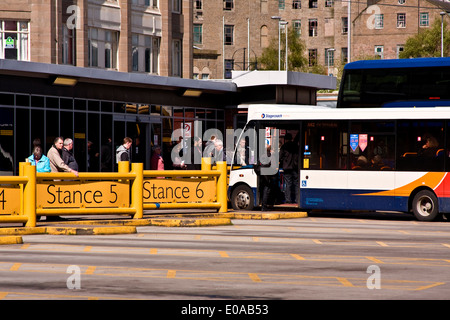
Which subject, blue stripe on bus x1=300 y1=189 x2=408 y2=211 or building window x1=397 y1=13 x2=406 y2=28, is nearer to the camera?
blue stripe on bus x1=300 y1=189 x2=408 y2=211

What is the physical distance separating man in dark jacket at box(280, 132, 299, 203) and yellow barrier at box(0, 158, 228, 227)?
275 centimetres

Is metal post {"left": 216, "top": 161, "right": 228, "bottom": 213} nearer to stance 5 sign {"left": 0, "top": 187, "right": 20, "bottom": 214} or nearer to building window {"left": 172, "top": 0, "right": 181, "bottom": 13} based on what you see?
stance 5 sign {"left": 0, "top": 187, "right": 20, "bottom": 214}

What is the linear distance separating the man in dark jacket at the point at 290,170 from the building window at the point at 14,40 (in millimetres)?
19813

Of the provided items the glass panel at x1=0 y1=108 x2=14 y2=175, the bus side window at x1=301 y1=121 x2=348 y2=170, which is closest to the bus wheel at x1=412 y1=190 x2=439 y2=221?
the bus side window at x1=301 y1=121 x2=348 y2=170

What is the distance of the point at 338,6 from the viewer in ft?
354

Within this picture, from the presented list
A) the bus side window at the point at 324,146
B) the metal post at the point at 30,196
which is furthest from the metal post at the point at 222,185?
the metal post at the point at 30,196

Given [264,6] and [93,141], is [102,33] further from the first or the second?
[264,6]

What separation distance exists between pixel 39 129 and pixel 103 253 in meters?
19.8

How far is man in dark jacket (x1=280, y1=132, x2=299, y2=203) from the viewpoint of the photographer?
24.1 m

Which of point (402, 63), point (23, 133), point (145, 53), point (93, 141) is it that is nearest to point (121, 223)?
point (402, 63)

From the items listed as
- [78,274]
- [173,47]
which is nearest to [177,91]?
[173,47]

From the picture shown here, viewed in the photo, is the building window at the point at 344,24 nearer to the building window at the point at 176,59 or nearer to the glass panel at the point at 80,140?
the building window at the point at 176,59

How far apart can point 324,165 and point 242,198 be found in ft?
8.22

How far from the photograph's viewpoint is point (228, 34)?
101688 mm
